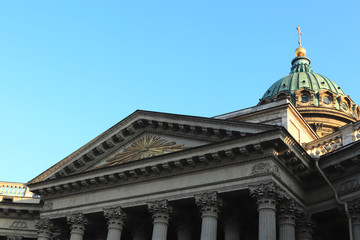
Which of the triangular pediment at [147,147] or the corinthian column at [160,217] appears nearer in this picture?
the corinthian column at [160,217]

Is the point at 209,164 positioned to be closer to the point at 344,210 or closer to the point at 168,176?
the point at 168,176

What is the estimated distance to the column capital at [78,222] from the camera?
89.2 feet

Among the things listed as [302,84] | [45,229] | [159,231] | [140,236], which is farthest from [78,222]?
[302,84]

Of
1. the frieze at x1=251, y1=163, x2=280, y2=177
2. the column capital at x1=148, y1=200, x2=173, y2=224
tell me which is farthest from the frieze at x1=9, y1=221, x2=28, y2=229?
the frieze at x1=251, y1=163, x2=280, y2=177

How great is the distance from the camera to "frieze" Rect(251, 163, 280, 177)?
22.1 m

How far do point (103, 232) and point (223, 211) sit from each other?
26.7ft

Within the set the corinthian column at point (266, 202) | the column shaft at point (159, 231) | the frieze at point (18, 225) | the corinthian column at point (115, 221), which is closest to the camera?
the corinthian column at point (266, 202)

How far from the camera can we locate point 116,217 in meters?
26.0

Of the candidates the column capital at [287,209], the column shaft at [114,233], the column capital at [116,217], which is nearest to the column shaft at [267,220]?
the column capital at [287,209]

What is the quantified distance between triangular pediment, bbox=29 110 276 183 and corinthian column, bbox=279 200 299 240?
12.2 feet

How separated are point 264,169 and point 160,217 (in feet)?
18.6

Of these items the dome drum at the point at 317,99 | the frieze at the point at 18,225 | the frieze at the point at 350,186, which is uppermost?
the dome drum at the point at 317,99

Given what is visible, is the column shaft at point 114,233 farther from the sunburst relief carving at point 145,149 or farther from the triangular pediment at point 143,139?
the sunburst relief carving at point 145,149

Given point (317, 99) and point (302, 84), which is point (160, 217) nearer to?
point (317, 99)
